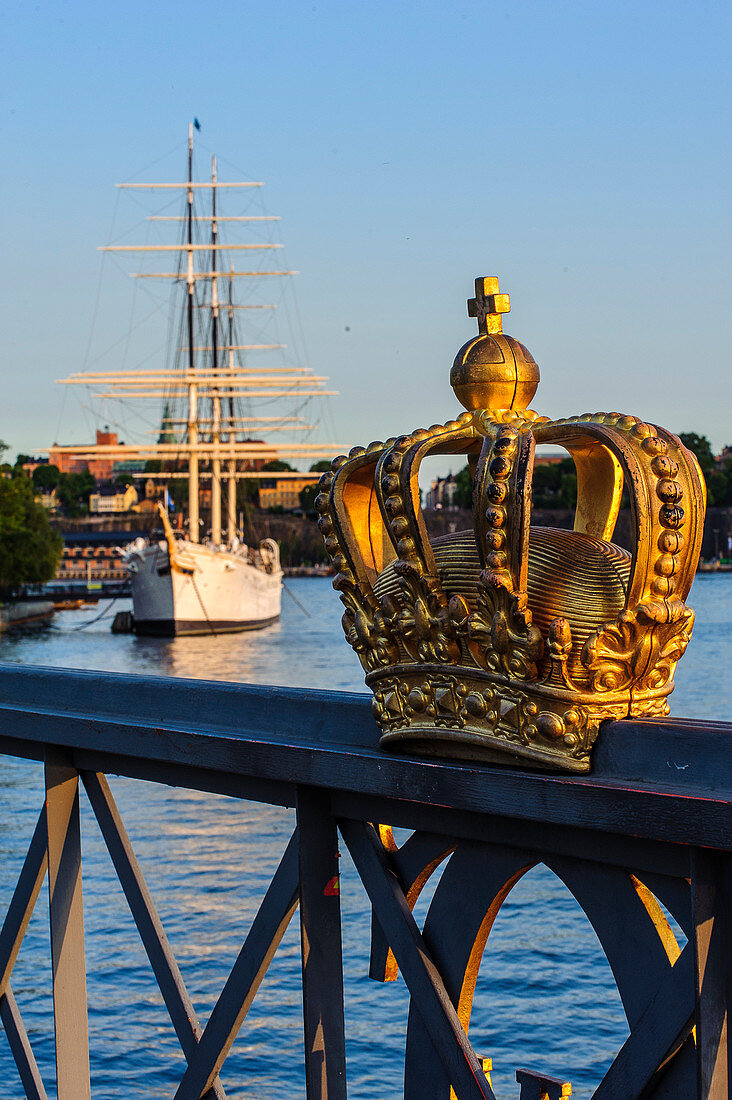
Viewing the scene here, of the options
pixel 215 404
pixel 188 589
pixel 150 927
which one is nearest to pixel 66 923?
pixel 150 927

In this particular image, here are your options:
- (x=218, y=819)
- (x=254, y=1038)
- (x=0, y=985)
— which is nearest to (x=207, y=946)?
(x=254, y=1038)

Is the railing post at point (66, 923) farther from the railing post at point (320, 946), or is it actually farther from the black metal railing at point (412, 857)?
the railing post at point (320, 946)

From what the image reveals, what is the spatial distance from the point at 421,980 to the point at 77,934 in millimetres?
1030

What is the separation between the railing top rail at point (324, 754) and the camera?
1681 mm

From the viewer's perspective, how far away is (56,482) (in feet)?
626

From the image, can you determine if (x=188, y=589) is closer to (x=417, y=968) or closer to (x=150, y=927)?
(x=150, y=927)

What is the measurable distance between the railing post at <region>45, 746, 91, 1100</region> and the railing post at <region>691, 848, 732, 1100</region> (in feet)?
4.78

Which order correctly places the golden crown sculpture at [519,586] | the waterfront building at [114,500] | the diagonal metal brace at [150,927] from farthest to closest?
the waterfront building at [114,500], the diagonal metal brace at [150,927], the golden crown sculpture at [519,586]

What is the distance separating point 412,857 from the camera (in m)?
2.09

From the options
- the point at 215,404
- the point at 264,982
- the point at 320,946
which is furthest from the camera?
the point at 215,404

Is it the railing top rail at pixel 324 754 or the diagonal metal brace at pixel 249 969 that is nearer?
the railing top rail at pixel 324 754

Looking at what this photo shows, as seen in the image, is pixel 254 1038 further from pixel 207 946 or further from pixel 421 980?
pixel 421 980

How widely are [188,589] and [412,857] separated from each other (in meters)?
61.3

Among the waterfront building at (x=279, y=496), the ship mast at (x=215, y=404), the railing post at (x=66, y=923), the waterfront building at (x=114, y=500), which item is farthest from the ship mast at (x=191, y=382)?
the waterfront building at (x=114, y=500)
